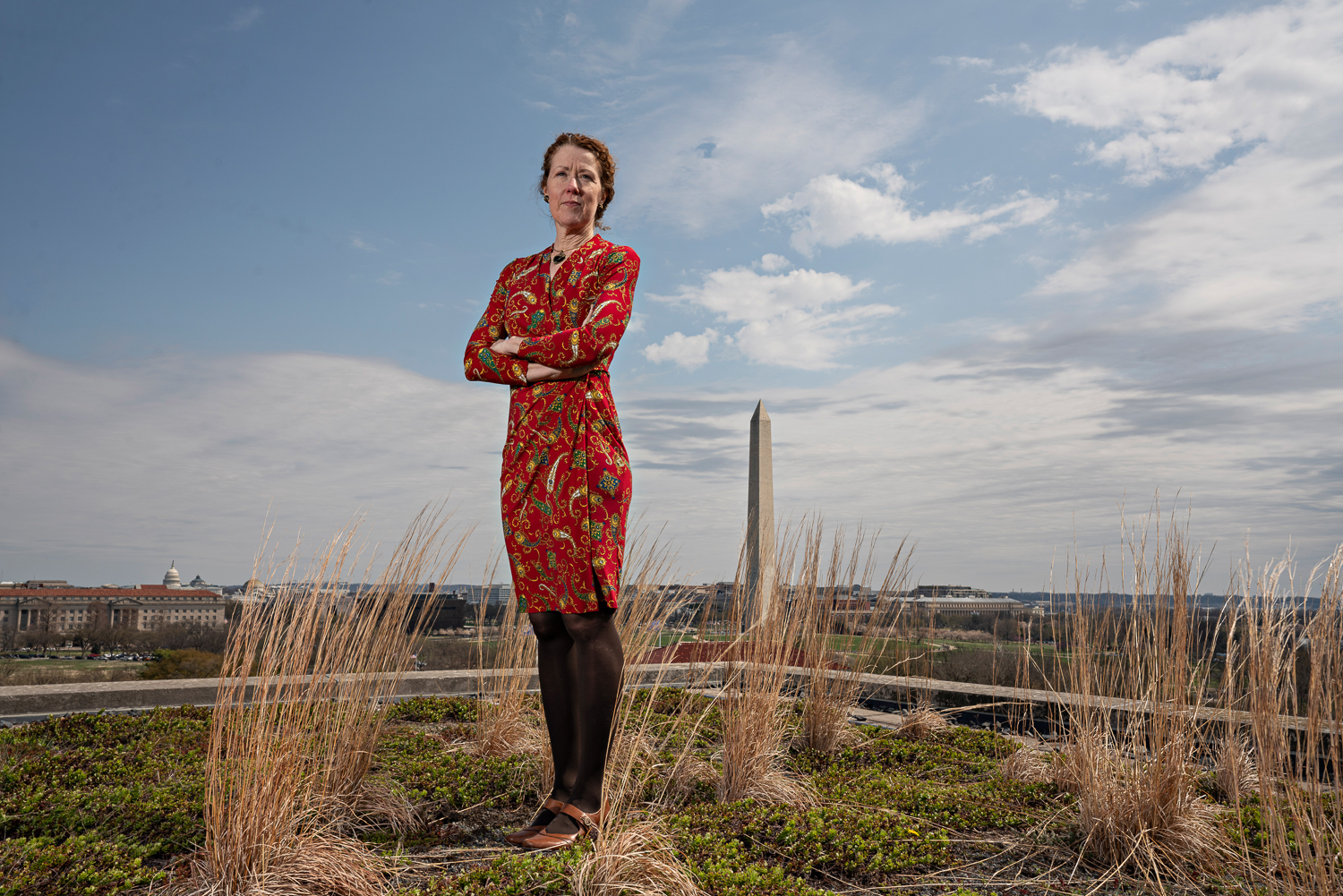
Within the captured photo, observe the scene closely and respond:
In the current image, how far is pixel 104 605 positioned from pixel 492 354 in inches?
938

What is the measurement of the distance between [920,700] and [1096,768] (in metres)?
1.63

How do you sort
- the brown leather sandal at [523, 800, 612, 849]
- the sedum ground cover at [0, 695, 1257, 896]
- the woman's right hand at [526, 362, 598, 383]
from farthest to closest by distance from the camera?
the woman's right hand at [526, 362, 598, 383], the brown leather sandal at [523, 800, 612, 849], the sedum ground cover at [0, 695, 1257, 896]

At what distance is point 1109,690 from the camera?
2338mm

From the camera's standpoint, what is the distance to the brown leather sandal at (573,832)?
1.79 m

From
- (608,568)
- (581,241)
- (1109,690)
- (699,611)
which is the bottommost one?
(1109,690)

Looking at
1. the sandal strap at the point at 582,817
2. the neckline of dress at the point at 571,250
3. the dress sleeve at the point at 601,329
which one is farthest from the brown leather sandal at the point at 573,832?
the neckline of dress at the point at 571,250

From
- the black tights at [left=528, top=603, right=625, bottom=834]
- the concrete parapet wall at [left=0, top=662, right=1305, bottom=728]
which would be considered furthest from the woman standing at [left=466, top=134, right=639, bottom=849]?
the concrete parapet wall at [left=0, top=662, right=1305, bottom=728]

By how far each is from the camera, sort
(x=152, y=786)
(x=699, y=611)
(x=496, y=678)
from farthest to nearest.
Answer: (x=496, y=678)
(x=699, y=611)
(x=152, y=786)

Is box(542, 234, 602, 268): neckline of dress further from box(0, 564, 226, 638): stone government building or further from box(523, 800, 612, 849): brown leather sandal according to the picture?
box(0, 564, 226, 638): stone government building

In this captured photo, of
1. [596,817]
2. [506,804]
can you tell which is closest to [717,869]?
[596,817]

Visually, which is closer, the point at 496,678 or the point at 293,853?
the point at 293,853

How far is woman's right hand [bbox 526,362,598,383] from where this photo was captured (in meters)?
1.91

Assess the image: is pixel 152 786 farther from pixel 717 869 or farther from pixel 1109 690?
pixel 1109 690

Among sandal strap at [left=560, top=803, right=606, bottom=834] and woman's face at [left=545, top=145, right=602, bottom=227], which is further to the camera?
woman's face at [left=545, top=145, right=602, bottom=227]
